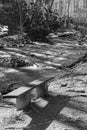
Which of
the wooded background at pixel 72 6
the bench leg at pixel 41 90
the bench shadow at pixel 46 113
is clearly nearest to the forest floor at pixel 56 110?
the bench shadow at pixel 46 113

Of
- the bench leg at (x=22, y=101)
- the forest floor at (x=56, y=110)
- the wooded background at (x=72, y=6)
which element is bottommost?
the wooded background at (x=72, y=6)

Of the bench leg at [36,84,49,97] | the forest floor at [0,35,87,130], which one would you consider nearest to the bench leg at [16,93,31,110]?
the forest floor at [0,35,87,130]

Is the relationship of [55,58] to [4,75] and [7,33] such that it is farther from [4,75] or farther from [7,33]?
[7,33]

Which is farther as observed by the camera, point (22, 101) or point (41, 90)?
point (41, 90)

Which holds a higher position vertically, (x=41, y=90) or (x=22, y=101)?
(x=22, y=101)

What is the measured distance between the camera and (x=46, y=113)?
16.1 ft

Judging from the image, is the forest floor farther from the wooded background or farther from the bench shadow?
the wooded background

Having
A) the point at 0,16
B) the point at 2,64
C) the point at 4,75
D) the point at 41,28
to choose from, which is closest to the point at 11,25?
the point at 0,16

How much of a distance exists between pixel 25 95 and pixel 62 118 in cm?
80

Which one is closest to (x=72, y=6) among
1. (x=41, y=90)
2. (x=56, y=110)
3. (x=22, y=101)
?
(x=41, y=90)

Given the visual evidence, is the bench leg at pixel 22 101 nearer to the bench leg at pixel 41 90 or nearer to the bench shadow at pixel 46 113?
the bench shadow at pixel 46 113

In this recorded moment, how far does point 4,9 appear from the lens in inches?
871

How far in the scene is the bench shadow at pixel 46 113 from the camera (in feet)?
14.2

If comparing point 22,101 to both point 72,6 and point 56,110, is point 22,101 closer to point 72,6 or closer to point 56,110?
point 56,110
